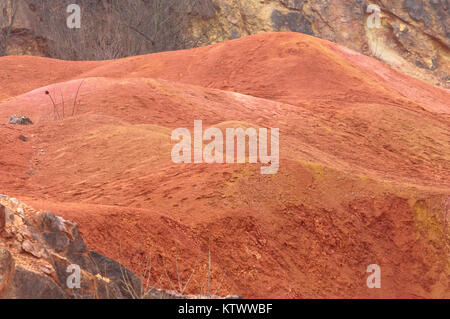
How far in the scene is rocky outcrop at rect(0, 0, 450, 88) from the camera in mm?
25703

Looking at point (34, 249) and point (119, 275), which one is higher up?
point (34, 249)

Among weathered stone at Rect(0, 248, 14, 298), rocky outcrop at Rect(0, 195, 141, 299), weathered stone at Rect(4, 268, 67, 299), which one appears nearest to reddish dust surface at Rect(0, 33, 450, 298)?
rocky outcrop at Rect(0, 195, 141, 299)

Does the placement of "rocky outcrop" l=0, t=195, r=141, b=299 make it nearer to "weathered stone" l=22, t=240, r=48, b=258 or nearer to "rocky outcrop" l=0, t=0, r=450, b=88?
"weathered stone" l=22, t=240, r=48, b=258

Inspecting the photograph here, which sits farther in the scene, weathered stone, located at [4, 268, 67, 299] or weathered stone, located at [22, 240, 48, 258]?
weathered stone, located at [22, 240, 48, 258]

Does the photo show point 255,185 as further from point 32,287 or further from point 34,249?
point 32,287

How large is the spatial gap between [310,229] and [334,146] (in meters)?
4.20

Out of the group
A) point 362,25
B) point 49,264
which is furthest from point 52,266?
point 362,25

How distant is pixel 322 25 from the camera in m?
27.4

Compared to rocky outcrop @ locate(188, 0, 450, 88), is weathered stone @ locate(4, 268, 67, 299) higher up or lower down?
lower down

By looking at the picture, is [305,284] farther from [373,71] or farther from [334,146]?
[373,71]

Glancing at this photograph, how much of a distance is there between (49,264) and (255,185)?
3209mm

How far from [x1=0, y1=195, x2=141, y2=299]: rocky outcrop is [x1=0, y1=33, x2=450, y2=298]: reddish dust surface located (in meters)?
0.54

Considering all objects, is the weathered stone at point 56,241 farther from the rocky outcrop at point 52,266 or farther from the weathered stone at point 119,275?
the weathered stone at point 119,275
